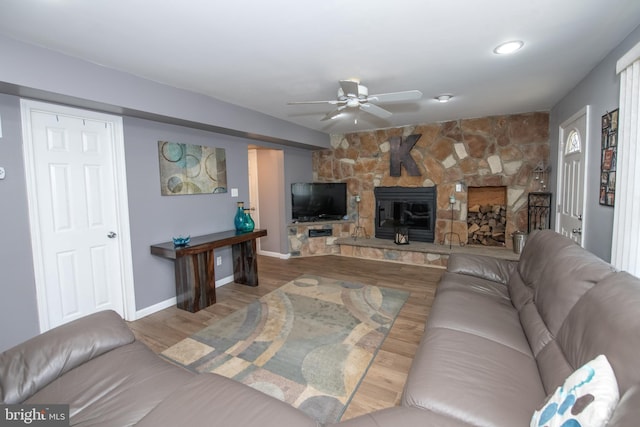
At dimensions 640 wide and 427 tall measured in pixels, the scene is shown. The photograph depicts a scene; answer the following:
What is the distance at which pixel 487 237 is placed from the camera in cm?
478

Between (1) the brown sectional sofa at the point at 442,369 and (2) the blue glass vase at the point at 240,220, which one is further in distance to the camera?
(2) the blue glass vase at the point at 240,220

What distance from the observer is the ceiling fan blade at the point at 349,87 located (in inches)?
95.8

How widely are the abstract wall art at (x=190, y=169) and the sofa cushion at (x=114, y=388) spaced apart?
7.17ft

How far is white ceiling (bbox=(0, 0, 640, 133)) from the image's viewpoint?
165cm

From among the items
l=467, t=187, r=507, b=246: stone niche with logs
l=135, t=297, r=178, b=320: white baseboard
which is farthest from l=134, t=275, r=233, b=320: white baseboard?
l=467, t=187, r=507, b=246: stone niche with logs

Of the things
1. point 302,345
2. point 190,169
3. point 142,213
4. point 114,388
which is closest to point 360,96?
point 190,169

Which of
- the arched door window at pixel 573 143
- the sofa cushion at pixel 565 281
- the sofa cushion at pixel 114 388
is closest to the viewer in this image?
the sofa cushion at pixel 114 388

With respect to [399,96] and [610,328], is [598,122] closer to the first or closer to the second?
[399,96]

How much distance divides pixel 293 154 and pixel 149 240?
306cm

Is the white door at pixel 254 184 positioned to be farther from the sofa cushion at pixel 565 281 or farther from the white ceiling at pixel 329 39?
the sofa cushion at pixel 565 281

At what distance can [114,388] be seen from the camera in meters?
1.33

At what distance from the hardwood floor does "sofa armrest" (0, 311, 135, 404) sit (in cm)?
99

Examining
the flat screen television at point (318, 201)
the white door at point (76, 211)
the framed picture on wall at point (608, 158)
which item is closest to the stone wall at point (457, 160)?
the flat screen television at point (318, 201)

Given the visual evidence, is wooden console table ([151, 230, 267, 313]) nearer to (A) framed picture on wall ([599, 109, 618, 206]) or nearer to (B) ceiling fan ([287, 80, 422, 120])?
(B) ceiling fan ([287, 80, 422, 120])
